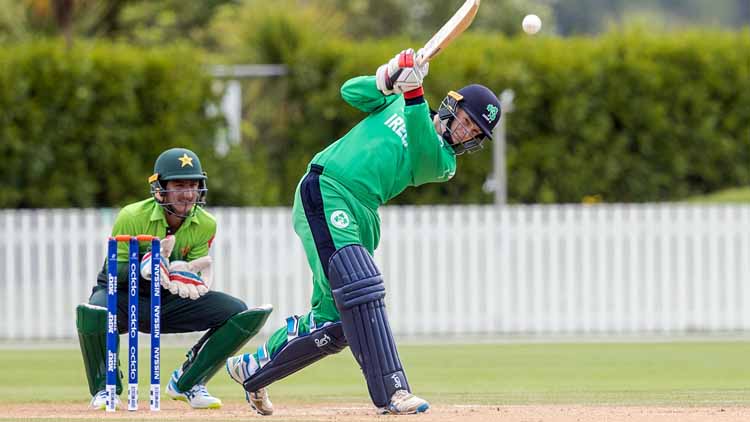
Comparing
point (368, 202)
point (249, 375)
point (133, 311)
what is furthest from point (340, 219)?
point (133, 311)

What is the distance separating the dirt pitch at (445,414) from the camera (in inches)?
273

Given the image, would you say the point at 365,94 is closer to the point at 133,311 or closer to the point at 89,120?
the point at 133,311

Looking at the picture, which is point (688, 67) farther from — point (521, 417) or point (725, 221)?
point (521, 417)

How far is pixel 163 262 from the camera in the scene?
7.99 metres

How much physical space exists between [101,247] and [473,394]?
22.6 ft

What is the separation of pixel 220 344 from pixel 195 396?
13.6 inches

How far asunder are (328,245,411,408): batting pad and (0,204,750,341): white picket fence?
316 inches

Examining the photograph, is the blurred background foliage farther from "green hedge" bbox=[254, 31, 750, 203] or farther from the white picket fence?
the white picket fence

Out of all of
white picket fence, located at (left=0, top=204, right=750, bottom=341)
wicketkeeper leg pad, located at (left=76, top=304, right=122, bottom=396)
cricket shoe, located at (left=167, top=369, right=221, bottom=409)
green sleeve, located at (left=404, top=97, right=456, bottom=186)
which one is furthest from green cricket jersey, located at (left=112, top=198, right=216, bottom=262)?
white picket fence, located at (left=0, top=204, right=750, bottom=341)

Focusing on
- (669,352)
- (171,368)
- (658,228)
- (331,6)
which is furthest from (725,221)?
(331,6)

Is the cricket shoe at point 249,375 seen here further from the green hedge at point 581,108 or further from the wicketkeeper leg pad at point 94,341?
the green hedge at point 581,108

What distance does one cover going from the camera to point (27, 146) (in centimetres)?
1673

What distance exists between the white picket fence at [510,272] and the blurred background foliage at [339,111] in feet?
7.91

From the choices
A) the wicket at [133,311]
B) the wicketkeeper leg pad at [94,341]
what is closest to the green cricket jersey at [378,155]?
the wicket at [133,311]
